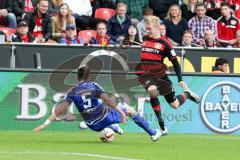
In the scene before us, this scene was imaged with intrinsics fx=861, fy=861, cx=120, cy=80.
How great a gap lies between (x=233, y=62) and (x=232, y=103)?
1599mm

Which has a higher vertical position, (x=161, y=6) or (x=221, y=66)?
(x=161, y=6)

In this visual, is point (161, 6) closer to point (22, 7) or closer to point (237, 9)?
point (237, 9)

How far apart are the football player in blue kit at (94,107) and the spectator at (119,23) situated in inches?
251

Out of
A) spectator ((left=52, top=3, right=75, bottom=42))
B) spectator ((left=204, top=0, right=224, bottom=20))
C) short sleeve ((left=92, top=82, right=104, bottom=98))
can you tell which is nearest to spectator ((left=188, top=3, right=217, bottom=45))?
spectator ((left=204, top=0, right=224, bottom=20))

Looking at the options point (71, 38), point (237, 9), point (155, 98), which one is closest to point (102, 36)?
point (71, 38)

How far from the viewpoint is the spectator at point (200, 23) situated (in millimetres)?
21328

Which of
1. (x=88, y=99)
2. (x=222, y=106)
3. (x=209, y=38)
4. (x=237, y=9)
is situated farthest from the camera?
(x=237, y=9)

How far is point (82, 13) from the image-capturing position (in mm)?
21672

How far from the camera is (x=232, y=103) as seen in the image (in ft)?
59.6

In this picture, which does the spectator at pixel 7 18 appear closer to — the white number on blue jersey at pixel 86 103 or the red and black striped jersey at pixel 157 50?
the red and black striped jersey at pixel 157 50

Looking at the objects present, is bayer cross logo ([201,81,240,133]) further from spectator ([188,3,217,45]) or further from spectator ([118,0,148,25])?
spectator ([118,0,148,25])

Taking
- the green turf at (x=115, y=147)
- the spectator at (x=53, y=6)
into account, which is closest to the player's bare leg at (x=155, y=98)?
the green turf at (x=115, y=147)

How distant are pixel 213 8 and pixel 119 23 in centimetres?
301

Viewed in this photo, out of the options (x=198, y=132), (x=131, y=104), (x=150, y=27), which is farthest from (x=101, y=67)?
(x=150, y=27)
